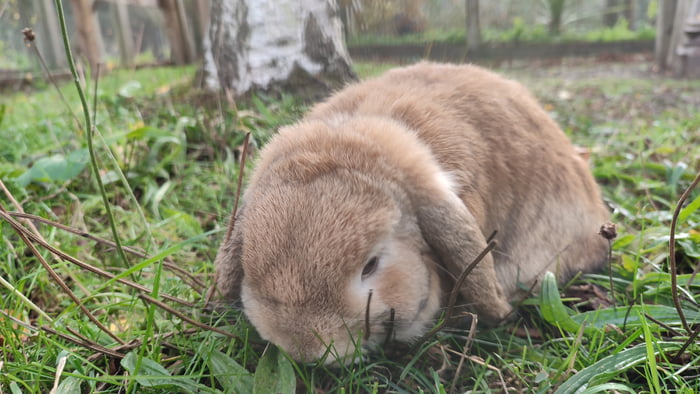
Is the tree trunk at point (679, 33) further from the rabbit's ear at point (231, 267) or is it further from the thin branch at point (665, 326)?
the rabbit's ear at point (231, 267)

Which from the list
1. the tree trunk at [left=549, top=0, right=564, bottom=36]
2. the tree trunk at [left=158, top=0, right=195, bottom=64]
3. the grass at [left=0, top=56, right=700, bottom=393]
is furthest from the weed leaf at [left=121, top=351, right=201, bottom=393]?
the tree trunk at [left=549, top=0, right=564, bottom=36]

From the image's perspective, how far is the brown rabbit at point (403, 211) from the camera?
1543 mm

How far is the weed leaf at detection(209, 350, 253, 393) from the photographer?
1539 mm

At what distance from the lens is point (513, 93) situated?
2.39 meters

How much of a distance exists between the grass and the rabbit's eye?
30 cm

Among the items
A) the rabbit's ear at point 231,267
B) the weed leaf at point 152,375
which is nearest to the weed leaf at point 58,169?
the rabbit's ear at point 231,267

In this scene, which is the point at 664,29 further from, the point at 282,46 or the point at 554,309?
the point at 554,309

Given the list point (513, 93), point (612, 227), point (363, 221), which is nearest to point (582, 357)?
point (612, 227)

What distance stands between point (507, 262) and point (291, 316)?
3.49 feet

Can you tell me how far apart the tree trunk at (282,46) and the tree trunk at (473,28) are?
166cm

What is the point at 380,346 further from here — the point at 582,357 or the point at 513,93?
the point at 513,93

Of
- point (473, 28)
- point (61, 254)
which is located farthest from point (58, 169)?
point (473, 28)

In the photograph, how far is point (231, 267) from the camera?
1.81 metres

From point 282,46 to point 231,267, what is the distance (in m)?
2.39
